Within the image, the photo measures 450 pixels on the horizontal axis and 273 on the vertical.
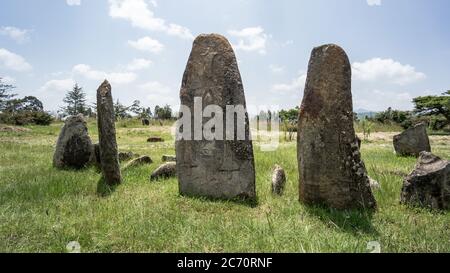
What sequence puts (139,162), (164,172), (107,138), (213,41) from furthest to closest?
1. (139,162)
2. (164,172)
3. (107,138)
4. (213,41)

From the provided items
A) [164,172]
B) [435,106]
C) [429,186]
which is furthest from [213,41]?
[435,106]

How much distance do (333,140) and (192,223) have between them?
2754mm

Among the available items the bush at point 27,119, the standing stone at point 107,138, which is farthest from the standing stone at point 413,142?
the bush at point 27,119

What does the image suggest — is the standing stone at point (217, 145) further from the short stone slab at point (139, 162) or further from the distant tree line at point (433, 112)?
the distant tree line at point (433, 112)

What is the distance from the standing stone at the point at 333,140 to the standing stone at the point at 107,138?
173 inches

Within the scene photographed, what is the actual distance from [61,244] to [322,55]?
5015 millimetres

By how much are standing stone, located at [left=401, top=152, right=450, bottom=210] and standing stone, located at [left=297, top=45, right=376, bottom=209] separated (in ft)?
2.54

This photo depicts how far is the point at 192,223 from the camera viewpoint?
6.05m

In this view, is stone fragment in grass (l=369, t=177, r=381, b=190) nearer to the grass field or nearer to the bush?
the grass field

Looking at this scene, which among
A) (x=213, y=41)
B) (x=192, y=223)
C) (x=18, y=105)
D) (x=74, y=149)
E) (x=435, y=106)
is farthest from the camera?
(x=18, y=105)

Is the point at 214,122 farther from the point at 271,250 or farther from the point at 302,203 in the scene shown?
the point at 271,250

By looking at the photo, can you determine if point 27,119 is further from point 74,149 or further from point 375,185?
point 375,185

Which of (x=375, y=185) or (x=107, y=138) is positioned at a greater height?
(x=107, y=138)
